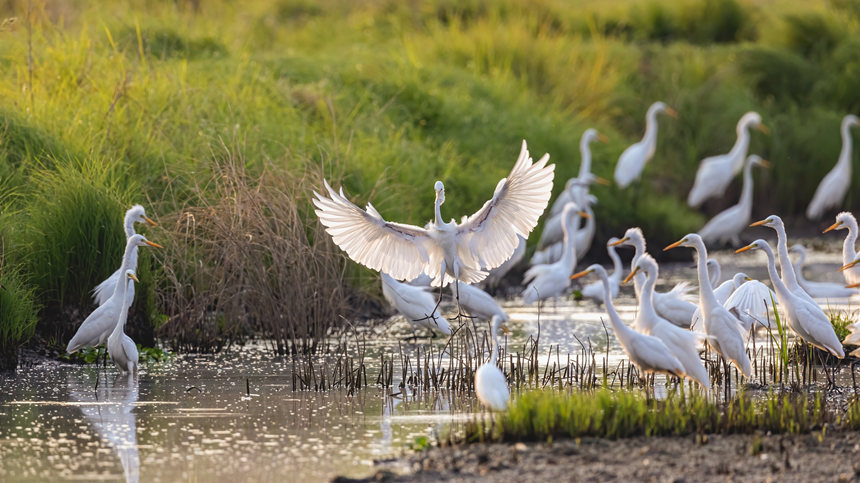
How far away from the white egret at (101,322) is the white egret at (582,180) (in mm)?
7714

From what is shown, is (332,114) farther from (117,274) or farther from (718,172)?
(718,172)

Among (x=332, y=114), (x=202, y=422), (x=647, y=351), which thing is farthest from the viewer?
(x=332, y=114)

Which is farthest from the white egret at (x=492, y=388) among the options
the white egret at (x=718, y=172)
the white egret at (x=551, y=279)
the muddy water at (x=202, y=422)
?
the white egret at (x=718, y=172)

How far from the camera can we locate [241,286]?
9.77 m

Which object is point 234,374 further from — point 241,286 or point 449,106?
point 449,106

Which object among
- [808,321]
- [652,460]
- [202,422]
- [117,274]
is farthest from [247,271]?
[652,460]

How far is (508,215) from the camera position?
8125 millimetres

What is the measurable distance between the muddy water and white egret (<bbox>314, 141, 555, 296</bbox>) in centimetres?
85

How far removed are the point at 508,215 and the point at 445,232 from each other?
450 millimetres

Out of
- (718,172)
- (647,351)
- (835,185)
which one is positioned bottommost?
(647,351)

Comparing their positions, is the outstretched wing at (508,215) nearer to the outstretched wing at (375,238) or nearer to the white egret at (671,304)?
the outstretched wing at (375,238)

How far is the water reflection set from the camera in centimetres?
611

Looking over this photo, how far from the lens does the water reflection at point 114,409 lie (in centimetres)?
611

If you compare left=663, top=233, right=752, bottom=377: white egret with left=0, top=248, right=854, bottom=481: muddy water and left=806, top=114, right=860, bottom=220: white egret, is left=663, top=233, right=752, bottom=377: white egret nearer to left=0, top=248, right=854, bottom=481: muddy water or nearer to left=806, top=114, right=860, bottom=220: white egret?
left=0, top=248, right=854, bottom=481: muddy water
